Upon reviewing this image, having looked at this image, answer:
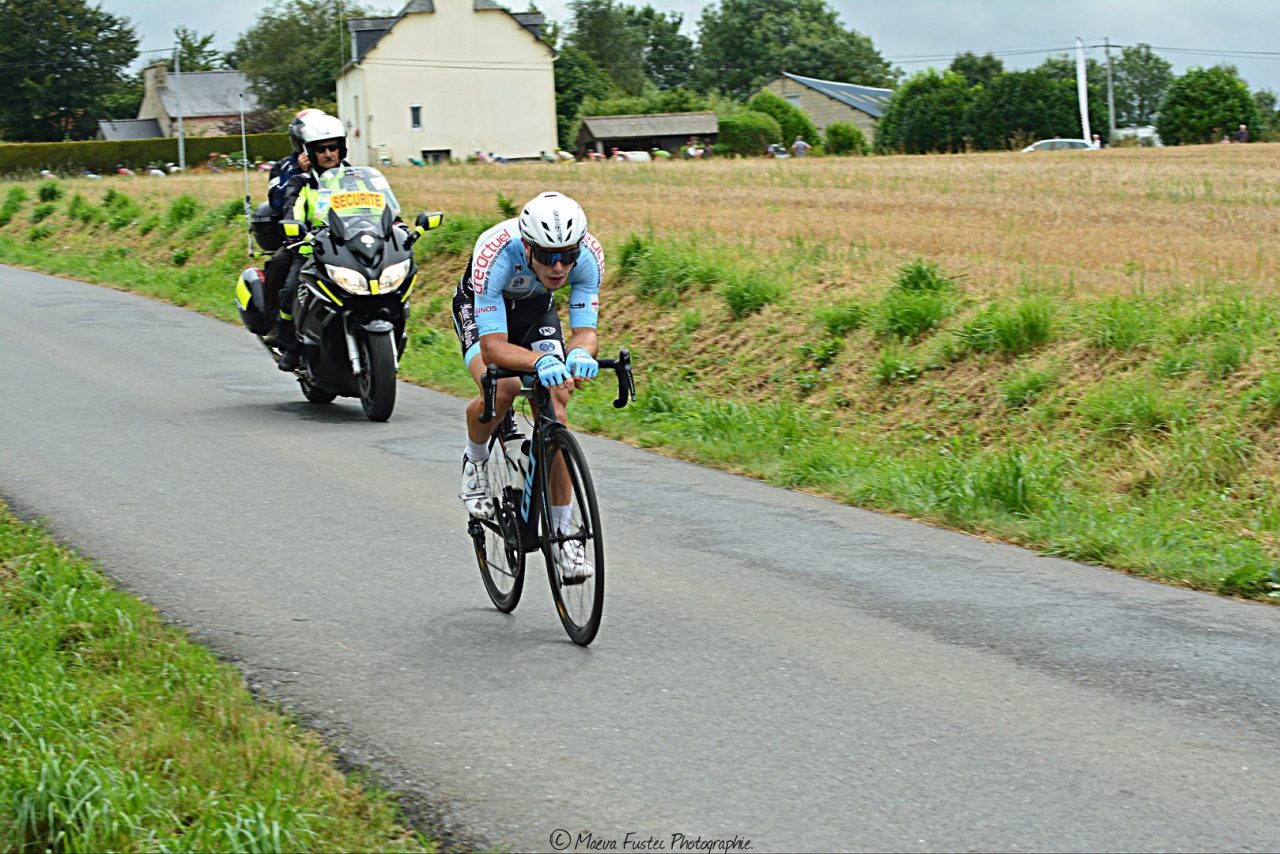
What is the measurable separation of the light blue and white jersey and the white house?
77.8 metres

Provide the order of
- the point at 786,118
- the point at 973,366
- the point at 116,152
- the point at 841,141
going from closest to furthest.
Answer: the point at 973,366 < the point at 841,141 < the point at 116,152 < the point at 786,118

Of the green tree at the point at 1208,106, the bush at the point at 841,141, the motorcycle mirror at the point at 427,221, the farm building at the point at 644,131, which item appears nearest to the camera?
the motorcycle mirror at the point at 427,221

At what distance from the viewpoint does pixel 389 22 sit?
83.2 metres

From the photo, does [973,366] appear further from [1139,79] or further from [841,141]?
[1139,79]

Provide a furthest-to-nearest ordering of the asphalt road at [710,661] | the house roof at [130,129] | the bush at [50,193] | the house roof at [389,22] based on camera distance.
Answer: the house roof at [130,129]
the house roof at [389,22]
the bush at [50,193]
the asphalt road at [710,661]

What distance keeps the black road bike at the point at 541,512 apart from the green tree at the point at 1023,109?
58.1 metres

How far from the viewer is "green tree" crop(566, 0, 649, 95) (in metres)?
131

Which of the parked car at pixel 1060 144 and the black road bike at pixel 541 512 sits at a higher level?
the parked car at pixel 1060 144

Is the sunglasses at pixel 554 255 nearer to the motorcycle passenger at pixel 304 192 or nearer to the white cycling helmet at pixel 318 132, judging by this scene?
the motorcycle passenger at pixel 304 192

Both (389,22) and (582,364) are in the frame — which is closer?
(582,364)

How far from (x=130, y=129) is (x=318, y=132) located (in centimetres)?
10071

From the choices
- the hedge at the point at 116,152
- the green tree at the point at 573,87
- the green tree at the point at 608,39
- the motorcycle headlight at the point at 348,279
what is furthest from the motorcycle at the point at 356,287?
the green tree at the point at 608,39

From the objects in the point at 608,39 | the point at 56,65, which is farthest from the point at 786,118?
the point at 608,39

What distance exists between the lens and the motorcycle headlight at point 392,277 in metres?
11.1
